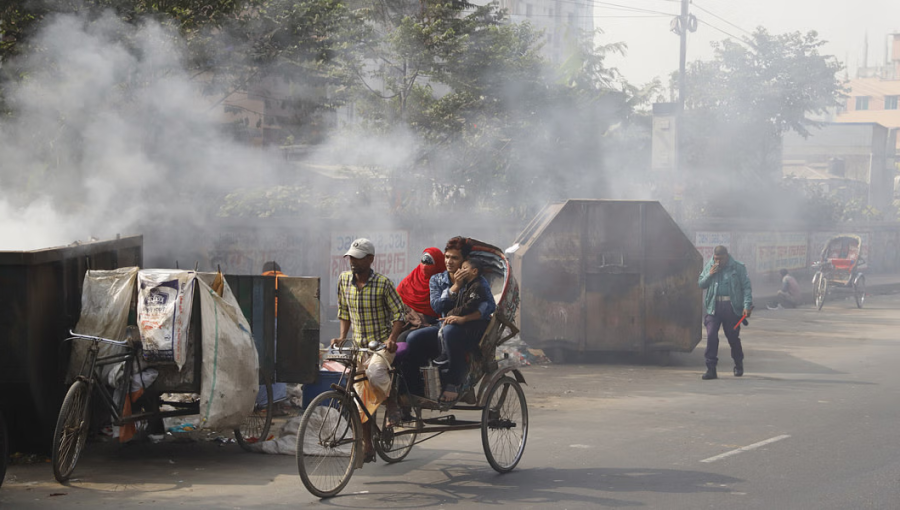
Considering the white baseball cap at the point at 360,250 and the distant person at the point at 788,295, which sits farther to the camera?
the distant person at the point at 788,295

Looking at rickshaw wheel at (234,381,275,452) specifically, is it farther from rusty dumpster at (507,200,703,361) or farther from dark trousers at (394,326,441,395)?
rusty dumpster at (507,200,703,361)

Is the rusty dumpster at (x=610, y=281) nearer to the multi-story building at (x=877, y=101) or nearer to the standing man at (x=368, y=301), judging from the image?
the standing man at (x=368, y=301)

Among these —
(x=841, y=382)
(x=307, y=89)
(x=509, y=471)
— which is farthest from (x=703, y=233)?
(x=509, y=471)

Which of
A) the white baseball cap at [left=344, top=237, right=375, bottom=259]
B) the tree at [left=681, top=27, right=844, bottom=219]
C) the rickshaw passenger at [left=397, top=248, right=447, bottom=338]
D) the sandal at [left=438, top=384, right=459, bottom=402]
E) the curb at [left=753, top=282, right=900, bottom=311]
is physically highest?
the tree at [left=681, top=27, right=844, bottom=219]

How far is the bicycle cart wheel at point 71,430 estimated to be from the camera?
18.9 ft

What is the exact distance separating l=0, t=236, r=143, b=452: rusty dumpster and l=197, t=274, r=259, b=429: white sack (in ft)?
3.32

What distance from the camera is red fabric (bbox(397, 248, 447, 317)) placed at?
657 cm

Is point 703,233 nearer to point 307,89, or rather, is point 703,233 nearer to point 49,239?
point 307,89

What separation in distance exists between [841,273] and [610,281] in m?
13.7

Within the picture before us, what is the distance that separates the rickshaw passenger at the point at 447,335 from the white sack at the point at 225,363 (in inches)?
45.0

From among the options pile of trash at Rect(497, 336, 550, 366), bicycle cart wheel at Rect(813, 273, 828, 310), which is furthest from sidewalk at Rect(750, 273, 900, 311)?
pile of trash at Rect(497, 336, 550, 366)

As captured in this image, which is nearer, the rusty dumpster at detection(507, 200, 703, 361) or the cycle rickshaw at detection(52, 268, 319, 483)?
the cycle rickshaw at detection(52, 268, 319, 483)

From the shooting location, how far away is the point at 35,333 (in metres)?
6.24

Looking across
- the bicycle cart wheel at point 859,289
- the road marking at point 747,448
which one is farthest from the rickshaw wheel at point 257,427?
the bicycle cart wheel at point 859,289
